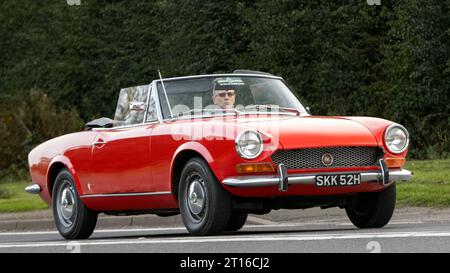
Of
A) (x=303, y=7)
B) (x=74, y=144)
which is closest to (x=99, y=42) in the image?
(x=303, y=7)

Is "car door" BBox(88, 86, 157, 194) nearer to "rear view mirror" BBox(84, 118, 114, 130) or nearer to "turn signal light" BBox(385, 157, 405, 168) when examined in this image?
"rear view mirror" BBox(84, 118, 114, 130)

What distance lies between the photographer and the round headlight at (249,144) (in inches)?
404

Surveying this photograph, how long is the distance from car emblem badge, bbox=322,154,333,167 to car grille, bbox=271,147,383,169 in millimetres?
15

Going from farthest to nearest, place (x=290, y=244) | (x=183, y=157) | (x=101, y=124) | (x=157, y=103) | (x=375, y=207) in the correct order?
(x=101, y=124) < (x=157, y=103) < (x=375, y=207) < (x=183, y=157) < (x=290, y=244)

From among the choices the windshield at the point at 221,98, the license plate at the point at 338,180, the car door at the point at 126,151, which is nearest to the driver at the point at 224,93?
the windshield at the point at 221,98

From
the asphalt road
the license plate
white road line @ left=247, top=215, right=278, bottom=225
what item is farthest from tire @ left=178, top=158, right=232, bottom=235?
white road line @ left=247, top=215, right=278, bottom=225

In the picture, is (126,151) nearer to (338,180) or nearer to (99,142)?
(99,142)

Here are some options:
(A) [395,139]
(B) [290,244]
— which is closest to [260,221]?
(A) [395,139]

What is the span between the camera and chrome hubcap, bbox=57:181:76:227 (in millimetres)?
12742

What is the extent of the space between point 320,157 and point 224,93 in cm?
169

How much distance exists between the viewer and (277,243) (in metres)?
9.37

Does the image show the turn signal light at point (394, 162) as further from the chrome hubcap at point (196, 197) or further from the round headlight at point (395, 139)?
the chrome hubcap at point (196, 197)

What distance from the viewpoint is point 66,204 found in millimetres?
12852

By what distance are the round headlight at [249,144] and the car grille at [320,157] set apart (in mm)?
166
